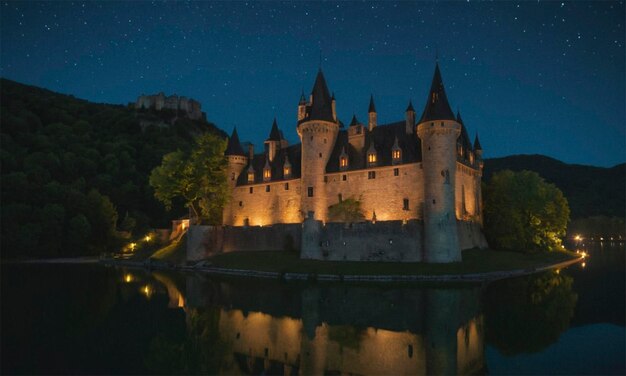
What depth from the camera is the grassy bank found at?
1692 inches

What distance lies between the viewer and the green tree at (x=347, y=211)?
53.4m

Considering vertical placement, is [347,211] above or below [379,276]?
above

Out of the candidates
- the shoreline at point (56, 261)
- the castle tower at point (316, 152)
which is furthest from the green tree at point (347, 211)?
the shoreline at point (56, 261)

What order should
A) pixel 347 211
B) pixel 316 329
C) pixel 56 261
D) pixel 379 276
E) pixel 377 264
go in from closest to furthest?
1. pixel 316 329
2. pixel 379 276
3. pixel 377 264
4. pixel 347 211
5. pixel 56 261

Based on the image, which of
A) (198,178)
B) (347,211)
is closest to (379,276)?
(347,211)

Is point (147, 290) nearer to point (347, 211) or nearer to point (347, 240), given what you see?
point (347, 240)

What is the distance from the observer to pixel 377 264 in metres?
45.1

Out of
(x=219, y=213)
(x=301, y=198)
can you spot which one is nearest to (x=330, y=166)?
(x=301, y=198)

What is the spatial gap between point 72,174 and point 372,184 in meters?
69.6

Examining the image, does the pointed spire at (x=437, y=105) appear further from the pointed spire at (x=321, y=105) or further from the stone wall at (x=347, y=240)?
the pointed spire at (x=321, y=105)

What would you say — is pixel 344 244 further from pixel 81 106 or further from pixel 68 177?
pixel 81 106

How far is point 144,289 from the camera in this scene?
3688cm

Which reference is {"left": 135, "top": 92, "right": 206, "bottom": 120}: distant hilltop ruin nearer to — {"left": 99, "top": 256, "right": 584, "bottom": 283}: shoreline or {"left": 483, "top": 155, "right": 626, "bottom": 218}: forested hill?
{"left": 483, "top": 155, "right": 626, "bottom": 218}: forested hill

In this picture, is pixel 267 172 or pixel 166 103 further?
pixel 166 103
